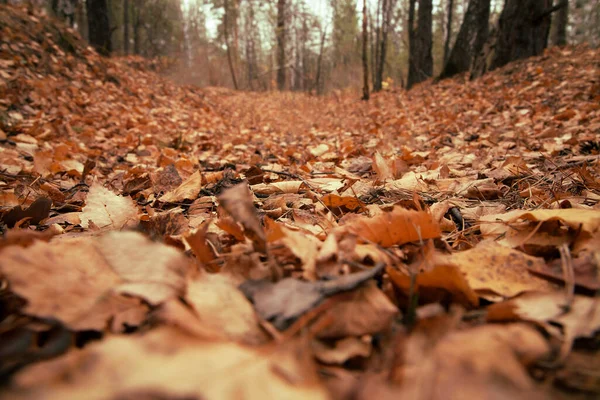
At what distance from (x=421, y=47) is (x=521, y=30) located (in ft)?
15.1

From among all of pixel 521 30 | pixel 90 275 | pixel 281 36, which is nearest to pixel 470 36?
pixel 521 30

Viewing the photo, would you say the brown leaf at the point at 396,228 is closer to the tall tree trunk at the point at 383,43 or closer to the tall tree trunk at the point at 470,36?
the tall tree trunk at the point at 470,36

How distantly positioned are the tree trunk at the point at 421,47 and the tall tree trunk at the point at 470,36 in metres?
1.91

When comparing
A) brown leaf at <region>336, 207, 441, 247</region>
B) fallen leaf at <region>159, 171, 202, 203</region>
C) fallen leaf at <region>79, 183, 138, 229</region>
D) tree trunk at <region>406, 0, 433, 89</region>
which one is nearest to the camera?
brown leaf at <region>336, 207, 441, 247</region>

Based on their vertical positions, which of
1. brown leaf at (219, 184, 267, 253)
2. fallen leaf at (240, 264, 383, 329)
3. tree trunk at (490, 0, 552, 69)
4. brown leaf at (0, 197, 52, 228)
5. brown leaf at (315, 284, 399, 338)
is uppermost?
tree trunk at (490, 0, 552, 69)

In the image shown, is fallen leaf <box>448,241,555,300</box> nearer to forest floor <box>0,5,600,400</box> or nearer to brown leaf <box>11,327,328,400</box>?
forest floor <box>0,5,600,400</box>

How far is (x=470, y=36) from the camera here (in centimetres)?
786

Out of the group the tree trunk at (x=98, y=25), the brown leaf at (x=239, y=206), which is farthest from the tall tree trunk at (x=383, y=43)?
the brown leaf at (x=239, y=206)

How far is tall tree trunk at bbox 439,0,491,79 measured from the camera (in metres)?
7.56

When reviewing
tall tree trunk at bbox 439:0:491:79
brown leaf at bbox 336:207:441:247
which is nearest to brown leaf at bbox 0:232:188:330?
brown leaf at bbox 336:207:441:247

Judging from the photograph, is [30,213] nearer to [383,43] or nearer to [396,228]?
[396,228]

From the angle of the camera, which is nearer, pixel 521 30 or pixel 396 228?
pixel 396 228

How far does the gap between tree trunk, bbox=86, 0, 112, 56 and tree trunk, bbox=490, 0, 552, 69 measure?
8.10 m

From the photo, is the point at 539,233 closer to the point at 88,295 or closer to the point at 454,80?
the point at 88,295
